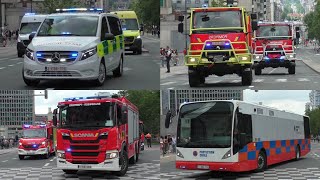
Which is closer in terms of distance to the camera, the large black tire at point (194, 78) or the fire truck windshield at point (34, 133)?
the large black tire at point (194, 78)

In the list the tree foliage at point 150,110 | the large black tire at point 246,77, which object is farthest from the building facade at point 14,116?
the large black tire at point 246,77

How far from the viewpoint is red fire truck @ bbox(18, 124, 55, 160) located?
2878cm

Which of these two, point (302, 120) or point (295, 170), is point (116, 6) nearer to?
point (302, 120)

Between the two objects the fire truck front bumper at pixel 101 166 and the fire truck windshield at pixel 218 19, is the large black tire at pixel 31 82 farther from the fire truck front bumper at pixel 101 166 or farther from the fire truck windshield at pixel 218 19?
the fire truck windshield at pixel 218 19

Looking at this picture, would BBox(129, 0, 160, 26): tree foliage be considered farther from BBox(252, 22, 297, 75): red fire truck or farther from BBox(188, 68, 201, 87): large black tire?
BBox(188, 68, 201, 87): large black tire

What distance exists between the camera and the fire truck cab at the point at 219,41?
827 inches

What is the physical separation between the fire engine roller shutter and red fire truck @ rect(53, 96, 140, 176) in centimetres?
141

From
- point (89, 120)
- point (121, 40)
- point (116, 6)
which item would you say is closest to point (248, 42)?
point (121, 40)

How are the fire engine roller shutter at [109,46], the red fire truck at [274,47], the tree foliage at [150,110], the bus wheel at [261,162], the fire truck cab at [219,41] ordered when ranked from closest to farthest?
the fire engine roller shutter at [109,46] → the bus wheel at [261,162] → the fire truck cab at [219,41] → the red fire truck at [274,47] → the tree foliage at [150,110]

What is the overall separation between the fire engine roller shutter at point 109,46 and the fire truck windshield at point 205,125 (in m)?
2.91

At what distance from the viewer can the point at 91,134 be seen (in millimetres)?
15789

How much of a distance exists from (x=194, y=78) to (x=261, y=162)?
19.4 ft

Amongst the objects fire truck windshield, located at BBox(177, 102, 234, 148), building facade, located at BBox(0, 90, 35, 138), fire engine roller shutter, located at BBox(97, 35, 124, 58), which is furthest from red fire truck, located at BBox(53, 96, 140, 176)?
building facade, located at BBox(0, 90, 35, 138)

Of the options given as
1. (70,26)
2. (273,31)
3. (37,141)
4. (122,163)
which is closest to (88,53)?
(70,26)
